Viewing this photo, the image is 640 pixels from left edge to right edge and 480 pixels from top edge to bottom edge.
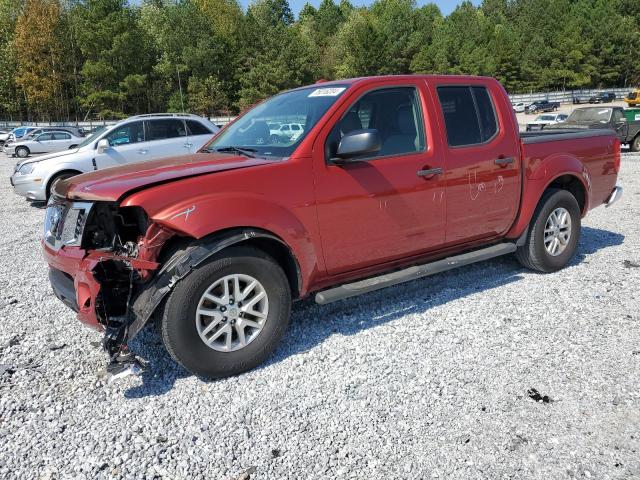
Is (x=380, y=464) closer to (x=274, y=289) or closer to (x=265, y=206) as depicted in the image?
(x=274, y=289)

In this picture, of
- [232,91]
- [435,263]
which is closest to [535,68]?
[232,91]

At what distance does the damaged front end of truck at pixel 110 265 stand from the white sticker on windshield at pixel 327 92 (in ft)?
5.47

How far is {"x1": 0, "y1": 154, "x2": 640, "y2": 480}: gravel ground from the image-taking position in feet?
8.62

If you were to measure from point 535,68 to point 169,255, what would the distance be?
10058 cm

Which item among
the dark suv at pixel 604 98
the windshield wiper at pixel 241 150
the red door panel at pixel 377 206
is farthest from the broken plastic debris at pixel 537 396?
the dark suv at pixel 604 98

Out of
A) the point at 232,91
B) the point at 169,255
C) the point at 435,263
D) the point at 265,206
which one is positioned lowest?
the point at 435,263

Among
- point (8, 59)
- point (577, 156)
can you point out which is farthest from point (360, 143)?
point (8, 59)

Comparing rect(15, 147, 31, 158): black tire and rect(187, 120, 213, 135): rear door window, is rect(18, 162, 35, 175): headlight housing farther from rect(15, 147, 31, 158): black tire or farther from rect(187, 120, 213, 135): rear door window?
rect(15, 147, 31, 158): black tire

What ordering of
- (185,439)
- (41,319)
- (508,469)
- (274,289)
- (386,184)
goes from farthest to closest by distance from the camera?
1. (41,319)
2. (386,184)
3. (274,289)
4. (185,439)
5. (508,469)

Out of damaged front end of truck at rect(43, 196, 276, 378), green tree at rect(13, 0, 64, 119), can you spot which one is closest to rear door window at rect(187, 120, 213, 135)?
damaged front end of truck at rect(43, 196, 276, 378)

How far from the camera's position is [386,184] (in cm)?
391

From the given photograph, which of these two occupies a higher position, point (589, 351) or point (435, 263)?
point (435, 263)

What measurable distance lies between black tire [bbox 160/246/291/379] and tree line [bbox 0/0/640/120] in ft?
203

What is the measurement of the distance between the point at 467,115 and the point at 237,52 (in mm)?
77307
